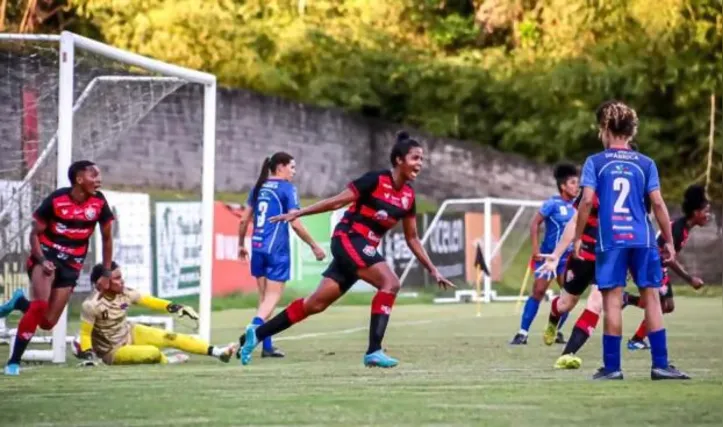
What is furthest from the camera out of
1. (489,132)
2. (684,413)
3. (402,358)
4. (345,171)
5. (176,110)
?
(489,132)

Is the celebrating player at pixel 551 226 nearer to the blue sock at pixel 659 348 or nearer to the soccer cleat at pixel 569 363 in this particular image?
the soccer cleat at pixel 569 363

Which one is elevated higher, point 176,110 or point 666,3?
point 666,3

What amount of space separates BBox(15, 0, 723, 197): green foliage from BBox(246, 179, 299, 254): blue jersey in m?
23.7

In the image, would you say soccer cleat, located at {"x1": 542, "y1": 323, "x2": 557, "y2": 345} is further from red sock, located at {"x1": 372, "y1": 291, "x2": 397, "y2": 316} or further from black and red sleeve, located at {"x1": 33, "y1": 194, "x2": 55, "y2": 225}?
black and red sleeve, located at {"x1": 33, "y1": 194, "x2": 55, "y2": 225}

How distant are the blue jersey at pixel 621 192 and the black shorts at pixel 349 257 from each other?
2537 mm

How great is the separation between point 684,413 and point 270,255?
8729 mm

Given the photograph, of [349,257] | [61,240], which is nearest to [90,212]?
[61,240]

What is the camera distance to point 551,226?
68.3ft

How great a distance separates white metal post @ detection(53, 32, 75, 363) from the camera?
1648 centimetres

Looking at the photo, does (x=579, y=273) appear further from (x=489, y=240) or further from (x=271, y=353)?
(x=489, y=240)

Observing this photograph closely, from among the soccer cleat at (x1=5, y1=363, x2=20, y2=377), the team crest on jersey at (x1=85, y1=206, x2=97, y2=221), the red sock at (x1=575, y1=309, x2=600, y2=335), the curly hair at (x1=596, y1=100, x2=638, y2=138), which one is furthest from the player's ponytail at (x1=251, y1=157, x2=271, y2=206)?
the curly hair at (x1=596, y1=100, x2=638, y2=138)

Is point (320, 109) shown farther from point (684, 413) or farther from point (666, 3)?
point (684, 413)

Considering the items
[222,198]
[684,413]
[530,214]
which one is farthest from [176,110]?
[684,413]

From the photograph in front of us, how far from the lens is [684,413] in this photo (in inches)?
391
